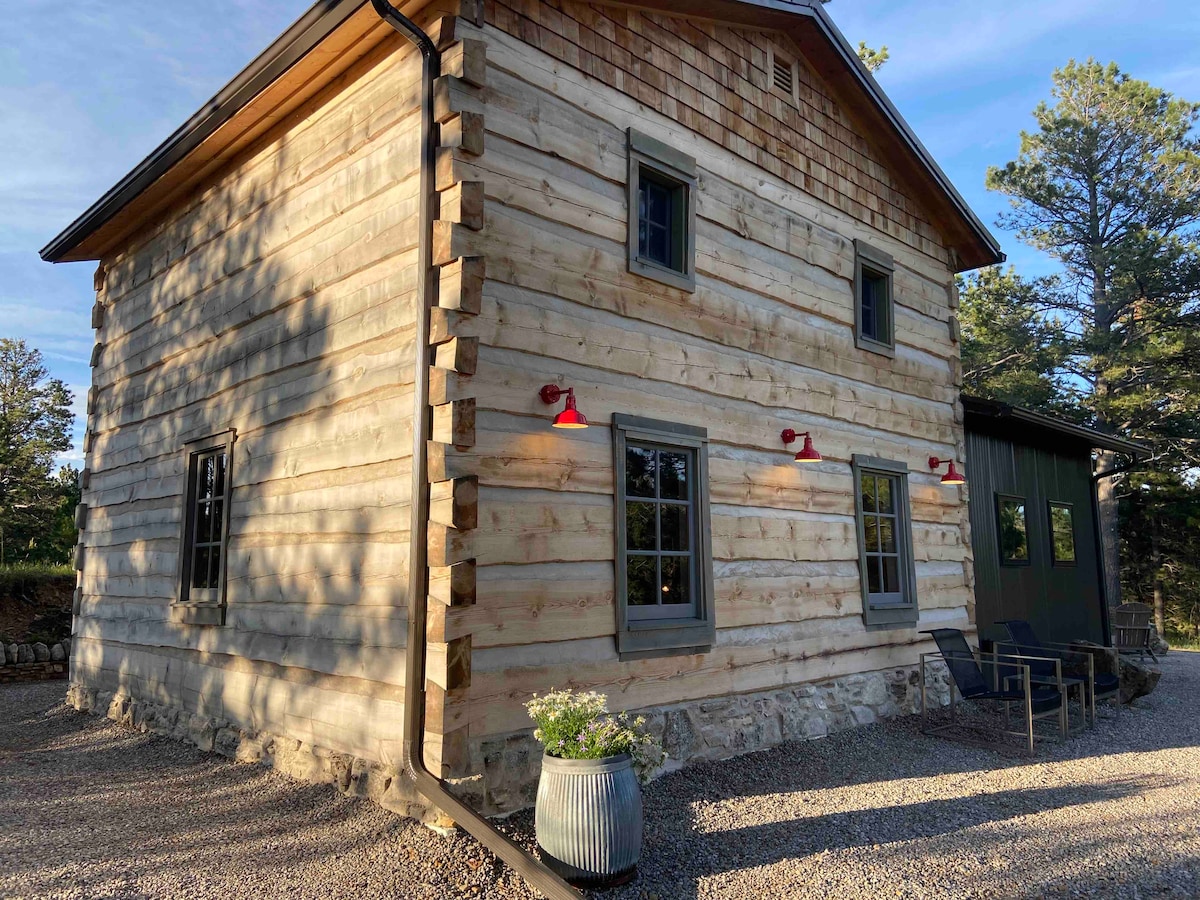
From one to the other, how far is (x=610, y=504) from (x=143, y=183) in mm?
5439

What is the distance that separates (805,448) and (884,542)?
2004 millimetres

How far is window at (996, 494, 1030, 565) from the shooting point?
36.8 ft

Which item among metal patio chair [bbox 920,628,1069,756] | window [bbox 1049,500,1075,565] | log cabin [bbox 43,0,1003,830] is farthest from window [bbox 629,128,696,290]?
window [bbox 1049,500,1075,565]

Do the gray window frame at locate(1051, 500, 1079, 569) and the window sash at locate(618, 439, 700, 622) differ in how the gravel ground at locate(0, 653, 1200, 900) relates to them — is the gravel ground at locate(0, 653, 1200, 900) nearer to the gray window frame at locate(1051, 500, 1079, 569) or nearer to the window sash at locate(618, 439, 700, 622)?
the window sash at locate(618, 439, 700, 622)

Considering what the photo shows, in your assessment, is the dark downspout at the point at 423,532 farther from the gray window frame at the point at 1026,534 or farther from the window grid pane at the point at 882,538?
the gray window frame at the point at 1026,534

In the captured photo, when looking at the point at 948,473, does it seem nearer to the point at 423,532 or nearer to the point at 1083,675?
the point at 1083,675

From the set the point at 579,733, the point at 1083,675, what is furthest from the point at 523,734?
the point at 1083,675

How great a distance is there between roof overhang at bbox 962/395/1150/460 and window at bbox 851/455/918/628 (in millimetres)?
2160

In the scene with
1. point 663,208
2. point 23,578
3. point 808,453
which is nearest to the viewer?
point 663,208

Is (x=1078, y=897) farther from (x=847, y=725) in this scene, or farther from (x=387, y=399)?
(x=387, y=399)

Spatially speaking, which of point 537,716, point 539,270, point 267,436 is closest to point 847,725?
point 537,716

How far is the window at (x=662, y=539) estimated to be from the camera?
5840 millimetres

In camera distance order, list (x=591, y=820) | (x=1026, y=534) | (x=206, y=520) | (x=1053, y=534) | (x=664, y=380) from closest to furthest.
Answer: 1. (x=591, y=820)
2. (x=664, y=380)
3. (x=206, y=520)
4. (x=1026, y=534)
5. (x=1053, y=534)

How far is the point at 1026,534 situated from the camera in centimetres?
1180
